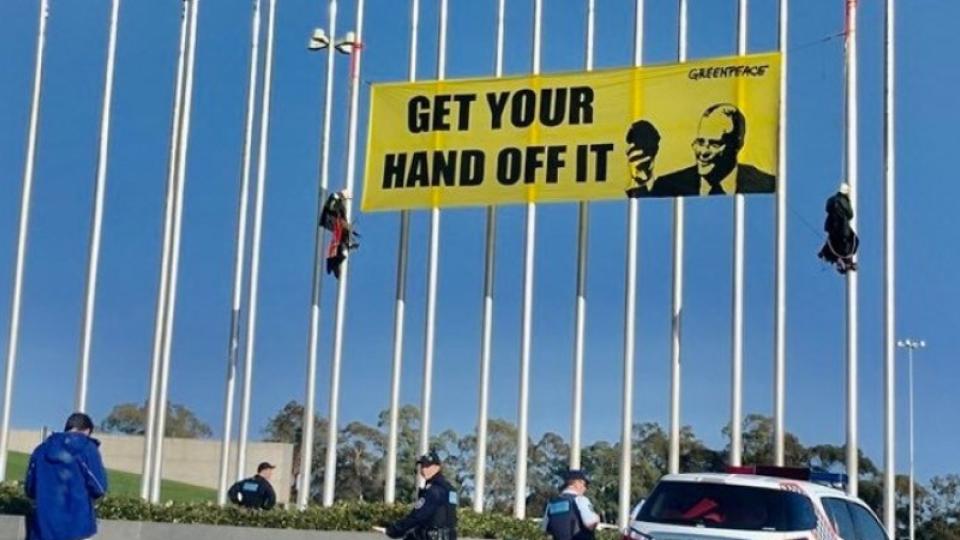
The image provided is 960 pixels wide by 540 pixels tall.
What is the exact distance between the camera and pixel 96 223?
26812 millimetres

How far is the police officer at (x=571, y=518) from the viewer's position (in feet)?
44.5

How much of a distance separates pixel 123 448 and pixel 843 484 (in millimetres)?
47368

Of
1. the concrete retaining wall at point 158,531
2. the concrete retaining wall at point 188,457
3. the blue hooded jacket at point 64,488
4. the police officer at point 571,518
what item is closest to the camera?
the blue hooded jacket at point 64,488

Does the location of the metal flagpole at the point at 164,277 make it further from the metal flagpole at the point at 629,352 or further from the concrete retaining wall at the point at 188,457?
the concrete retaining wall at the point at 188,457

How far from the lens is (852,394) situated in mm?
22125

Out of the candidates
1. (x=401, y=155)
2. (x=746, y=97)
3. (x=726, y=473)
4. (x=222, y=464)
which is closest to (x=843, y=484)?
(x=726, y=473)

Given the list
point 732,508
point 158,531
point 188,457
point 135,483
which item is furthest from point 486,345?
point 188,457

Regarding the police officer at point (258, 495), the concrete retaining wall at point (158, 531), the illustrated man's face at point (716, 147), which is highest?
the illustrated man's face at point (716, 147)

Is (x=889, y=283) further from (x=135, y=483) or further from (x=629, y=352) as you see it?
(x=135, y=483)

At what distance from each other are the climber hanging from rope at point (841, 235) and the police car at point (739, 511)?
9.42 m

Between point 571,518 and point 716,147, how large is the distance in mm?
10295

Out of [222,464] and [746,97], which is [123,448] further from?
[746,97]

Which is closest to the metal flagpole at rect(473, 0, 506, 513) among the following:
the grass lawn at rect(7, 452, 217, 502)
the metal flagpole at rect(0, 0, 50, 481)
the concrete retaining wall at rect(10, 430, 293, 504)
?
the metal flagpole at rect(0, 0, 50, 481)

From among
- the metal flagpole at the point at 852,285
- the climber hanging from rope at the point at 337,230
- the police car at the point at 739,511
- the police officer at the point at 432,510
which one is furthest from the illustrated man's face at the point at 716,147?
the police officer at the point at 432,510
